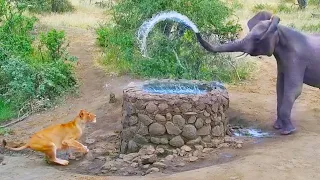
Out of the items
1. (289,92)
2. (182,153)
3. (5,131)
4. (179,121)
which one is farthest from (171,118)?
(5,131)

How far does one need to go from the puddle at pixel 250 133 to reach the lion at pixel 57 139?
2048 millimetres

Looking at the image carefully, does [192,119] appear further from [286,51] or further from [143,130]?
[286,51]

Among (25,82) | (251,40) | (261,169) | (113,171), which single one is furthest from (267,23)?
(25,82)

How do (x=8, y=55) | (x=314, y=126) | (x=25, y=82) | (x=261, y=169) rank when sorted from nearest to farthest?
(x=261, y=169), (x=314, y=126), (x=25, y=82), (x=8, y=55)

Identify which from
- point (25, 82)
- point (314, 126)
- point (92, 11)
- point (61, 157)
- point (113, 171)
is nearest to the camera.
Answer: point (113, 171)

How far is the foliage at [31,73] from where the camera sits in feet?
34.9

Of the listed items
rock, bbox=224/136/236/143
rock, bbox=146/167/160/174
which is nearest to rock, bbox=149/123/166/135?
rock, bbox=146/167/160/174

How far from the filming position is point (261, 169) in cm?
650

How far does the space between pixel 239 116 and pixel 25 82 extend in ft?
13.2

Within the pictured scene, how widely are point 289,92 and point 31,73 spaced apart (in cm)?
506

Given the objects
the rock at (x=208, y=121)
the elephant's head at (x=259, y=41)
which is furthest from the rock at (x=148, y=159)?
the elephant's head at (x=259, y=41)

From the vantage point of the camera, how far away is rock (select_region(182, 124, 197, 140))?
7477 mm

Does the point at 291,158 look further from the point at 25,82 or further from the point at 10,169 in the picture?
the point at 25,82

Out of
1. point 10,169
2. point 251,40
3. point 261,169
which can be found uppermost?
point 251,40
